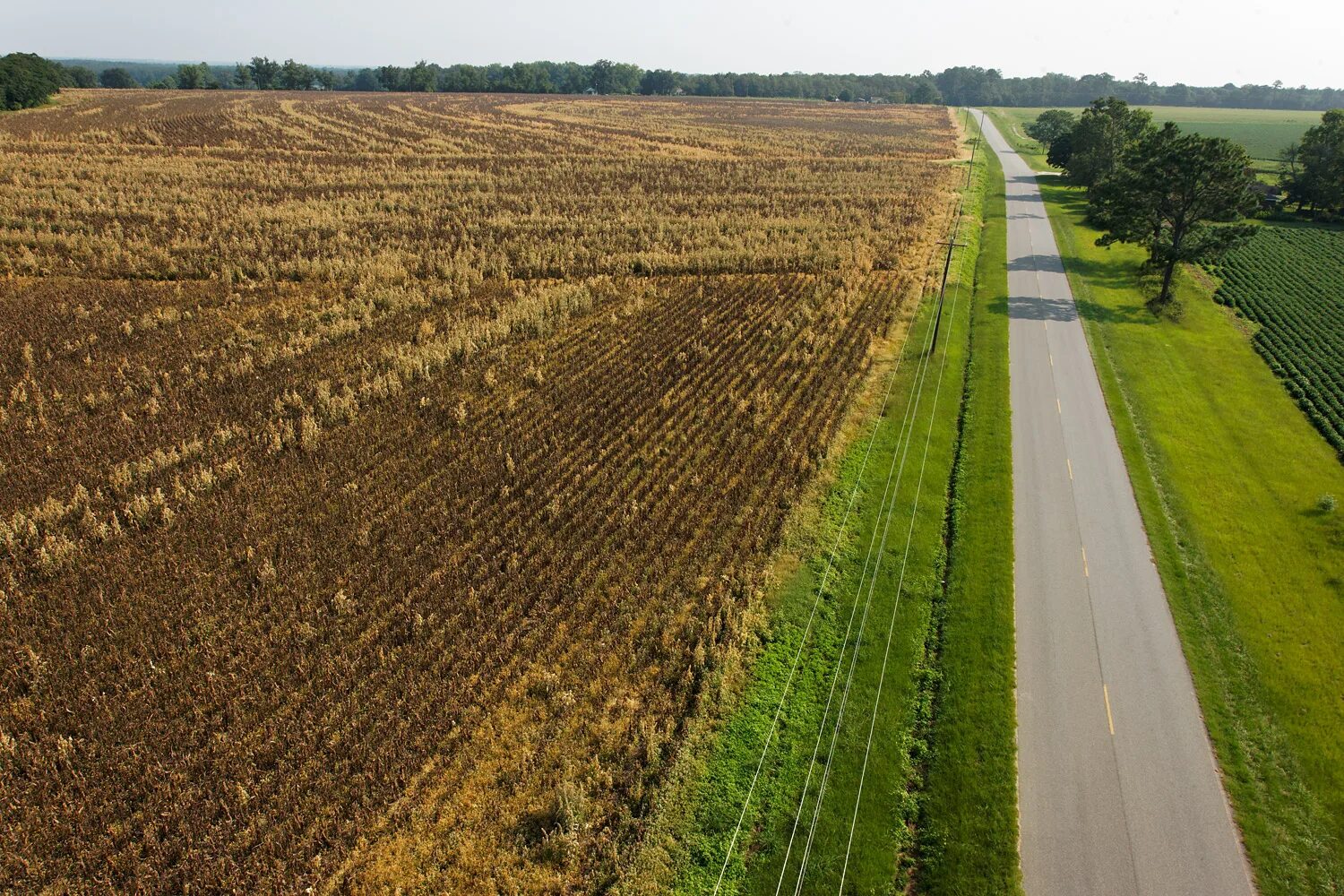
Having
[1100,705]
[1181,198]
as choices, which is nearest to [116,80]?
[1181,198]

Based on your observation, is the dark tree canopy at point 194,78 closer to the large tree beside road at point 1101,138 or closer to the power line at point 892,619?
the large tree beside road at point 1101,138

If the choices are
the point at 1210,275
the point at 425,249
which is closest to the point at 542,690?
the point at 425,249

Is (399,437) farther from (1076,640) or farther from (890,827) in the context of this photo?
(1076,640)

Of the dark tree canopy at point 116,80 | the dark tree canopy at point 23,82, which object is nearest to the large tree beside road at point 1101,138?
the dark tree canopy at point 23,82

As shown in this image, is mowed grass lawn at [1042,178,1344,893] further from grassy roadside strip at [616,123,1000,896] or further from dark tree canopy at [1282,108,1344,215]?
dark tree canopy at [1282,108,1344,215]

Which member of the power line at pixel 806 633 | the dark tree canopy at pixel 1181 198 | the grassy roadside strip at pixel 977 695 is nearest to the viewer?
the grassy roadside strip at pixel 977 695

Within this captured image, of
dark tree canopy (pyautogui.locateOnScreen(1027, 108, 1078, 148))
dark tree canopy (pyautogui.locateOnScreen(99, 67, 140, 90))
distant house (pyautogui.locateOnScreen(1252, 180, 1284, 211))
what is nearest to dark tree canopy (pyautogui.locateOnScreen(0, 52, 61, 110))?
dark tree canopy (pyautogui.locateOnScreen(99, 67, 140, 90))
